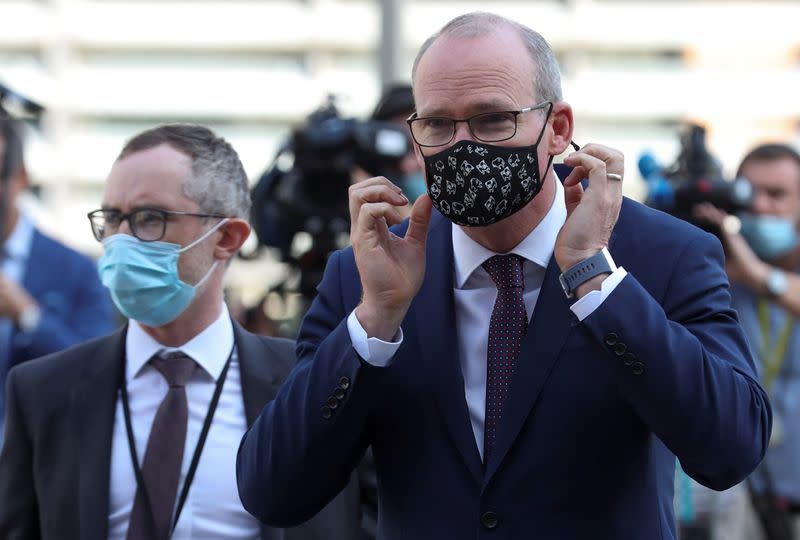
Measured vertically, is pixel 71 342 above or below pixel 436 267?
below

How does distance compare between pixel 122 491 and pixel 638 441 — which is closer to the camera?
pixel 638 441

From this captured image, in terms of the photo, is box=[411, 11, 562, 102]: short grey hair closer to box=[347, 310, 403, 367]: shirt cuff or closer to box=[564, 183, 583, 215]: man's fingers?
box=[564, 183, 583, 215]: man's fingers

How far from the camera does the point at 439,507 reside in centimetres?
269

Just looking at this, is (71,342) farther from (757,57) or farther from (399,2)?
(757,57)

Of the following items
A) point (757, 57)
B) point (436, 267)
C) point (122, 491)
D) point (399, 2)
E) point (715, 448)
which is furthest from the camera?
point (757, 57)

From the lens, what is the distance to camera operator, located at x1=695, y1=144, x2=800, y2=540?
5.87 m

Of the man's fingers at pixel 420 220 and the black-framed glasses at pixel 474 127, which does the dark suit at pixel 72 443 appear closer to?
the man's fingers at pixel 420 220

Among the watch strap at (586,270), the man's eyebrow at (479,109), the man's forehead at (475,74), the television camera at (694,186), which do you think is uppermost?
the man's forehead at (475,74)

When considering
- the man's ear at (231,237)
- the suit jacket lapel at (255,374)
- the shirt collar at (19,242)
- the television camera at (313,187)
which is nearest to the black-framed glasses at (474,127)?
the suit jacket lapel at (255,374)

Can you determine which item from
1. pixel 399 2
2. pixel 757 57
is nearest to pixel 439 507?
pixel 399 2

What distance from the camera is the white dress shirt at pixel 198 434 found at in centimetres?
332

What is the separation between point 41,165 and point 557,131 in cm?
2547

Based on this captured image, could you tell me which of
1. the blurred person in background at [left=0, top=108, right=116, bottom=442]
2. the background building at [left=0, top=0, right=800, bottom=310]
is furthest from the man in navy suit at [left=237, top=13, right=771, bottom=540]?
the background building at [left=0, top=0, right=800, bottom=310]

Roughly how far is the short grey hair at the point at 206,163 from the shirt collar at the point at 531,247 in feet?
3.38
